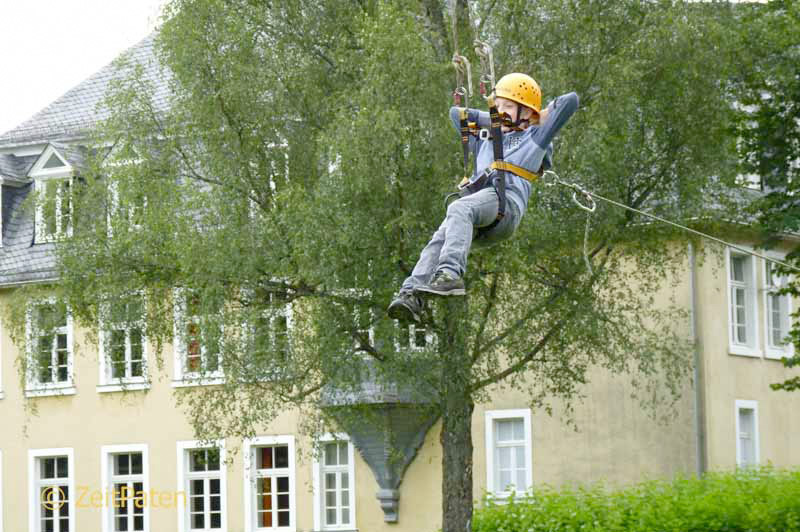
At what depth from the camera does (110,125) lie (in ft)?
75.8

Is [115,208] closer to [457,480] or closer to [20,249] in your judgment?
[457,480]

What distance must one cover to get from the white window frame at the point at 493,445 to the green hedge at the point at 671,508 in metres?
4.27

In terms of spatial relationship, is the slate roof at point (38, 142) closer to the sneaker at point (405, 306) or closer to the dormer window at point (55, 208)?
the dormer window at point (55, 208)

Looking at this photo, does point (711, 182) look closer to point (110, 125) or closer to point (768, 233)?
point (768, 233)

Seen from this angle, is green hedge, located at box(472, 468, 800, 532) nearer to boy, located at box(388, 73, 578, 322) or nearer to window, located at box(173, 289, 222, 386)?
window, located at box(173, 289, 222, 386)

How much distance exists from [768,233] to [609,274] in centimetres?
299

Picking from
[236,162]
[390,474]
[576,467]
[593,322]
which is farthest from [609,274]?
[390,474]

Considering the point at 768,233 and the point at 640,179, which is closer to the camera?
the point at 640,179

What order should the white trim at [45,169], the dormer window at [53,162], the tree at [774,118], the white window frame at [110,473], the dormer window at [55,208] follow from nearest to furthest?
the tree at [774,118] → the dormer window at [55,208] → the white window frame at [110,473] → the white trim at [45,169] → the dormer window at [53,162]

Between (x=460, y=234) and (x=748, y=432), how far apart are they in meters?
20.2

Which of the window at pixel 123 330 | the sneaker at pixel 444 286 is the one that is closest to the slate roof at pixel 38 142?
the window at pixel 123 330

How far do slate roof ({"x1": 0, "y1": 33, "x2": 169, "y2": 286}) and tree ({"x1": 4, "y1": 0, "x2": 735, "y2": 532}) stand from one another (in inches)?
432

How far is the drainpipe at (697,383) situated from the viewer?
2772 centimetres

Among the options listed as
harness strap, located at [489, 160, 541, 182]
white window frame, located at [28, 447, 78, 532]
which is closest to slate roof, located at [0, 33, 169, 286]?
white window frame, located at [28, 447, 78, 532]
